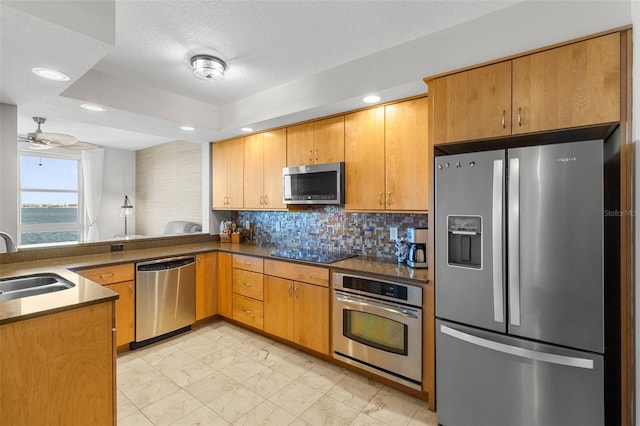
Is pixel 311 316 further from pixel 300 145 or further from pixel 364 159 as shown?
pixel 300 145

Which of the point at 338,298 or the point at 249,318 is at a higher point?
the point at 338,298

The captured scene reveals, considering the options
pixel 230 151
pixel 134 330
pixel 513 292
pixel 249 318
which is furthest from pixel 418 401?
pixel 230 151

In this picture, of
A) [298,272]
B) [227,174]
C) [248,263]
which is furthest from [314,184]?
[227,174]

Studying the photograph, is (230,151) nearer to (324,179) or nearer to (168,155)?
(324,179)

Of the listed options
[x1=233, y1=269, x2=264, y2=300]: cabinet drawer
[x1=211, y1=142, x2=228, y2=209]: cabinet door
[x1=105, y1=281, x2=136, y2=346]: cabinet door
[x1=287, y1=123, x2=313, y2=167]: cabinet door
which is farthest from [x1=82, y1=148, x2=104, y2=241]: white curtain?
[x1=287, y1=123, x2=313, y2=167]: cabinet door

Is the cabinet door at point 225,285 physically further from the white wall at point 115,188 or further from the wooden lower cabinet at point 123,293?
the white wall at point 115,188

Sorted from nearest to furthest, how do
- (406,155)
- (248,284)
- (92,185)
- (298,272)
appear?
(406,155) < (298,272) < (248,284) < (92,185)

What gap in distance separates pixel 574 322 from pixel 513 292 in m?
0.28

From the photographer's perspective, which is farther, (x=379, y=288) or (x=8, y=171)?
(x=8, y=171)

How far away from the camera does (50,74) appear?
6.39 feet

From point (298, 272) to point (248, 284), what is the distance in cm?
77

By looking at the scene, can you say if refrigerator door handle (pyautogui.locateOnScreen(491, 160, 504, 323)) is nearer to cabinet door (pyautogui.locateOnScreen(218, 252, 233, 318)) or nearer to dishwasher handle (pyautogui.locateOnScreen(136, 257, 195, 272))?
cabinet door (pyautogui.locateOnScreen(218, 252, 233, 318))

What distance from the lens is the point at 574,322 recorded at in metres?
1.52

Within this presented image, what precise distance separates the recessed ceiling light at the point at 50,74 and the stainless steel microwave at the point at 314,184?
6.13 ft
